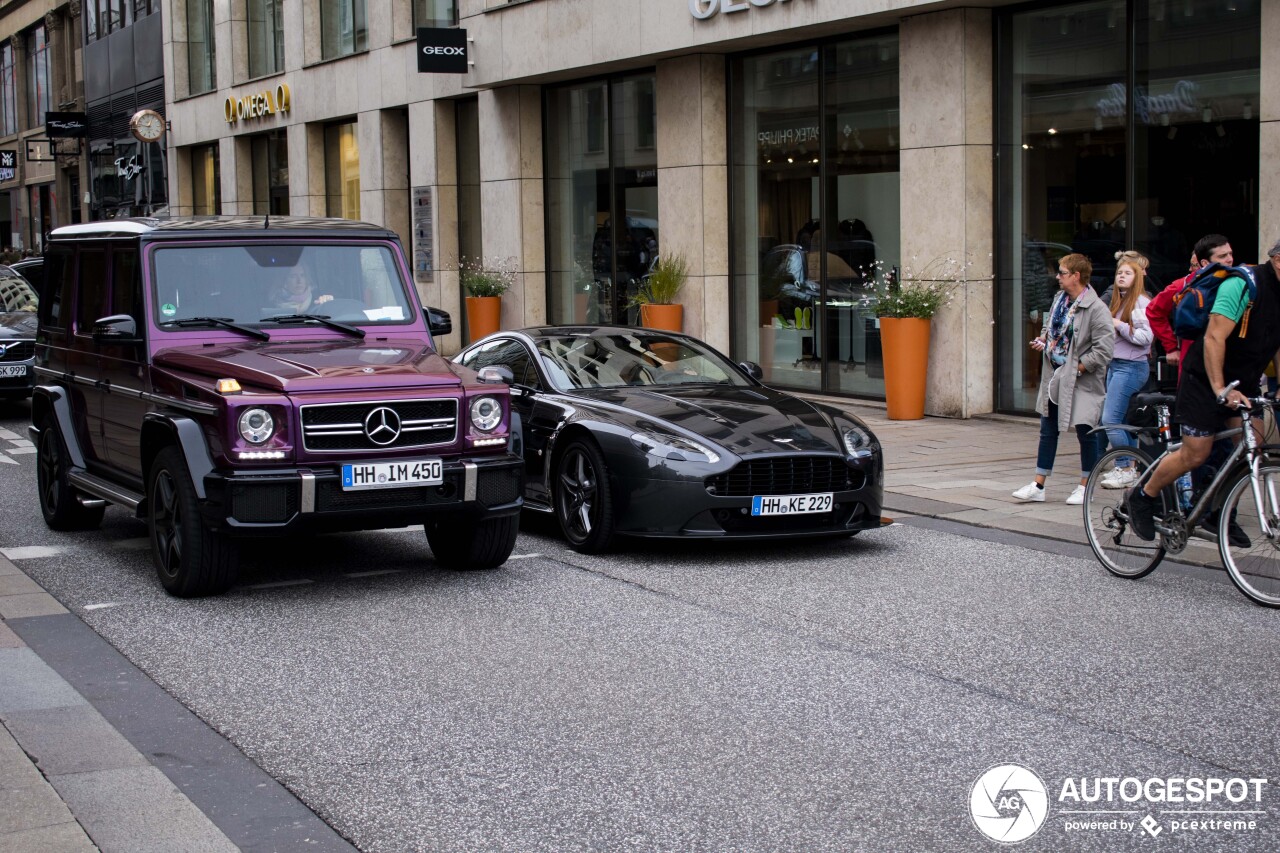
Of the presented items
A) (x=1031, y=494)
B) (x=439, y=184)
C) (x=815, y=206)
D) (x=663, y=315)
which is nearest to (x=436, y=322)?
(x=1031, y=494)

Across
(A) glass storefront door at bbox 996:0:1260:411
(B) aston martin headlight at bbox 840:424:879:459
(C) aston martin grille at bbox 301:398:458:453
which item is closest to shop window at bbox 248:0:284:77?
(A) glass storefront door at bbox 996:0:1260:411

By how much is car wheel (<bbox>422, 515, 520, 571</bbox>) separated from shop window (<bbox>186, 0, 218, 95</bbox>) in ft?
94.1

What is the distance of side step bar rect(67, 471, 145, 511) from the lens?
28.3 ft

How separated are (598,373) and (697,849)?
6022 millimetres

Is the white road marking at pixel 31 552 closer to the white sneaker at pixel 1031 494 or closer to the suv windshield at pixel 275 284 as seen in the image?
the suv windshield at pixel 275 284

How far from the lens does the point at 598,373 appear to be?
10188 mm

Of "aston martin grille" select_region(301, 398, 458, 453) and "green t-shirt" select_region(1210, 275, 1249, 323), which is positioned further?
"green t-shirt" select_region(1210, 275, 1249, 323)

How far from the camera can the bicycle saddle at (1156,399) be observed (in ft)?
27.6

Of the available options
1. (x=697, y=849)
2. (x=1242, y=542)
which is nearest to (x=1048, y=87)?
(x=1242, y=542)

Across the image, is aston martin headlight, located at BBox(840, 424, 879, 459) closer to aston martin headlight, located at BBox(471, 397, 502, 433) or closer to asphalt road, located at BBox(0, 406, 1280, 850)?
asphalt road, located at BBox(0, 406, 1280, 850)

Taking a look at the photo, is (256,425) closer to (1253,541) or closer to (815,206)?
(1253,541)

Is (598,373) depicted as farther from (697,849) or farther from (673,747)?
(697,849)

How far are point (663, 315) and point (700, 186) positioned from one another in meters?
1.70

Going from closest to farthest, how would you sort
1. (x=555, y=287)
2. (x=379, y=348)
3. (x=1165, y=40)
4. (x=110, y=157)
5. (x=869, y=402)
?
(x=379, y=348), (x=1165, y=40), (x=869, y=402), (x=555, y=287), (x=110, y=157)
